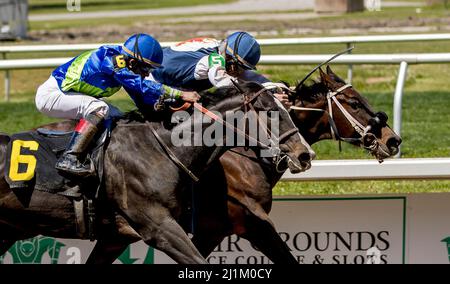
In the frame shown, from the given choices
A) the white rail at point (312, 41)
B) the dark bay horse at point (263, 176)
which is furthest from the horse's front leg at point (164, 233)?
the white rail at point (312, 41)

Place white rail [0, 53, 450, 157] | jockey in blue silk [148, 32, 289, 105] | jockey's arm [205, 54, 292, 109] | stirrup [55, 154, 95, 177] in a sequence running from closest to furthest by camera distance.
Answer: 1. stirrup [55, 154, 95, 177]
2. jockey's arm [205, 54, 292, 109]
3. jockey in blue silk [148, 32, 289, 105]
4. white rail [0, 53, 450, 157]

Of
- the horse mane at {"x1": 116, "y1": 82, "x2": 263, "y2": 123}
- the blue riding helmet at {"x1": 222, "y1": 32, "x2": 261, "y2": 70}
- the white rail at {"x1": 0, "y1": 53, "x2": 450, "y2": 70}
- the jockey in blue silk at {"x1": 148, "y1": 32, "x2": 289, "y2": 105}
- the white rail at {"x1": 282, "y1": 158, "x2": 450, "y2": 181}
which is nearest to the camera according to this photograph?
the horse mane at {"x1": 116, "y1": 82, "x2": 263, "y2": 123}

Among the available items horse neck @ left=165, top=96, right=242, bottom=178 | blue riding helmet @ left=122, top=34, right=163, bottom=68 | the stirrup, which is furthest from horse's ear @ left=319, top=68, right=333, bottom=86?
the stirrup

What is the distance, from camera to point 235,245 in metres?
6.80

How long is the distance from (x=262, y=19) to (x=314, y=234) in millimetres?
16530

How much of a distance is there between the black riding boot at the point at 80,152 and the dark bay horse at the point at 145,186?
11cm

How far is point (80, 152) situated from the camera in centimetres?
545

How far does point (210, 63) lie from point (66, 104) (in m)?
0.91

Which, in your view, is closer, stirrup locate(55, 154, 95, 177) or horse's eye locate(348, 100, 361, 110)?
stirrup locate(55, 154, 95, 177)

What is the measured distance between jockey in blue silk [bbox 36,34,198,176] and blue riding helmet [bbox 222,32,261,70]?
698mm

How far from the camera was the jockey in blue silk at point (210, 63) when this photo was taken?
6.05 meters

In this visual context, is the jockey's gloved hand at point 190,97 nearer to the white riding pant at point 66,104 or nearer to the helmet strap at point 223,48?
the white riding pant at point 66,104

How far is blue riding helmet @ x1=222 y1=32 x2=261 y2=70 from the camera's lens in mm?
6152

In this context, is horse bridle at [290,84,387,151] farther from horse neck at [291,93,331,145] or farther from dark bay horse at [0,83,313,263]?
dark bay horse at [0,83,313,263]
